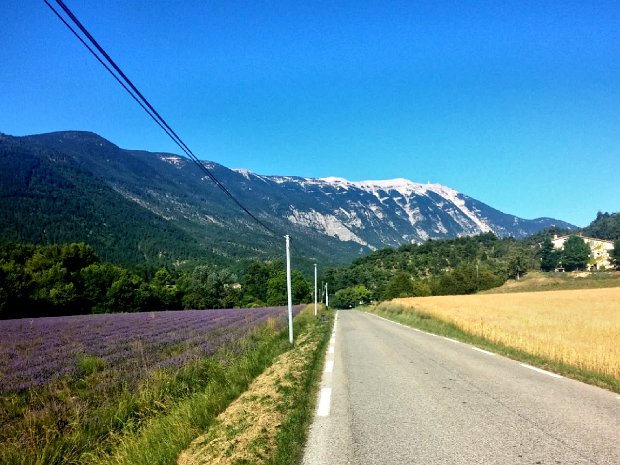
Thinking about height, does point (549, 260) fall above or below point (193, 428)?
above

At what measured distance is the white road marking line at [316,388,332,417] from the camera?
270 inches

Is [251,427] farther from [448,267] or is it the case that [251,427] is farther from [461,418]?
[448,267]

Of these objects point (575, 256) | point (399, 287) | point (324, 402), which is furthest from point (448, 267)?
point (324, 402)

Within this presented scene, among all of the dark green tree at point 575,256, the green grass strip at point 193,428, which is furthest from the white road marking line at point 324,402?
the dark green tree at point 575,256

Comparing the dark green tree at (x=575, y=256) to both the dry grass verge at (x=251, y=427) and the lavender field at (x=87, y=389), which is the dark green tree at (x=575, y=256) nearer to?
the lavender field at (x=87, y=389)

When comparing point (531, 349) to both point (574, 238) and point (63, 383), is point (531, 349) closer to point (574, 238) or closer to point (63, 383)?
point (63, 383)

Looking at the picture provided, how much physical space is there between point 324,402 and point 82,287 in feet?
223

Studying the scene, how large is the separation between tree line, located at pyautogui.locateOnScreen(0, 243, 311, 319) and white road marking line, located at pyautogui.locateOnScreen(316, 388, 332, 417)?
5151cm

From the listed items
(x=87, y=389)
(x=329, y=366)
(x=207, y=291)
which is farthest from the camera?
(x=207, y=291)

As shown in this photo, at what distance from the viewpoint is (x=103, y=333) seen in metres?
20.7

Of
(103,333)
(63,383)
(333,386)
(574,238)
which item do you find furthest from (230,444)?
(574,238)

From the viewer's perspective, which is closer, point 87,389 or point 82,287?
point 87,389

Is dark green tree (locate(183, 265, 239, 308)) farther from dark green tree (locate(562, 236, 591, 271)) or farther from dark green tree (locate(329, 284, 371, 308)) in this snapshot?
dark green tree (locate(562, 236, 591, 271))

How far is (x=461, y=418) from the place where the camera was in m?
6.20
